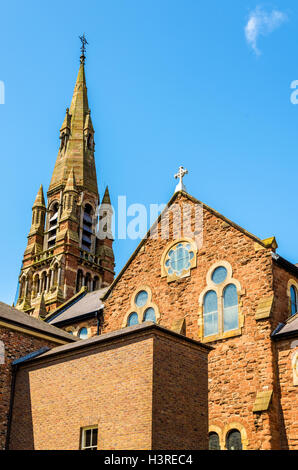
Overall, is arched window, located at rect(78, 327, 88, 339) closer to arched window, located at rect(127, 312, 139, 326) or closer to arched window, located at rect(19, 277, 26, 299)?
arched window, located at rect(127, 312, 139, 326)

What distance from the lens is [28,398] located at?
2175 cm

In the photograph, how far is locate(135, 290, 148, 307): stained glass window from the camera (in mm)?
27422

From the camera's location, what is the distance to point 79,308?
34625 millimetres

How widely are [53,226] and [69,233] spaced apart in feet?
15.2

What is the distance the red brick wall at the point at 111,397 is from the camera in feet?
58.4

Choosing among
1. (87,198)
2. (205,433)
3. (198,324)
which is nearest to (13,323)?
(198,324)

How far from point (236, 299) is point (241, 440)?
5.26m

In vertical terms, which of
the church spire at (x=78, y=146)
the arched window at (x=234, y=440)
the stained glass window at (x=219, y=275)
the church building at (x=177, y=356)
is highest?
the church spire at (x=78, y=146)

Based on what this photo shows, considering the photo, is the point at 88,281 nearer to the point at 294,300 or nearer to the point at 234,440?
the point at 294,300

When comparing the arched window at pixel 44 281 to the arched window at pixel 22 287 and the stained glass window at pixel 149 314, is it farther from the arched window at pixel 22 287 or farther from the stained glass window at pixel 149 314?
the stained glass window at pixel 149 314

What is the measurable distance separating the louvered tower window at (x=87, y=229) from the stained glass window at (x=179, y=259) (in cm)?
4158

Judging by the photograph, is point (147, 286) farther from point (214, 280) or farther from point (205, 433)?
point (205, 433)

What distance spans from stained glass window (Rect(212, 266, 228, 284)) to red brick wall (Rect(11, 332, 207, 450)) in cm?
530

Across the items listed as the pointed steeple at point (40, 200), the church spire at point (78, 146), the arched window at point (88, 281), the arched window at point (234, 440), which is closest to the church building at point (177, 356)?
the arched window at point (234, 440)
